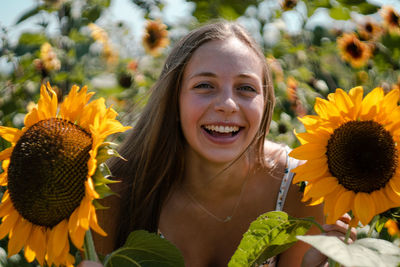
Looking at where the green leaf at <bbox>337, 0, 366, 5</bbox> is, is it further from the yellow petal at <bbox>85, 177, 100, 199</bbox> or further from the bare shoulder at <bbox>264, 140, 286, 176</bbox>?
the yellow petal at <bbox>85, 177, 100, 199</bbox>

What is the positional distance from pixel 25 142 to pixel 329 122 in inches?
21.0

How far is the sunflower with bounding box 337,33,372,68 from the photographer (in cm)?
275

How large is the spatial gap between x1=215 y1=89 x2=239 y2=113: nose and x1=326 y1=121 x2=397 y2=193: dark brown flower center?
15.8 inches

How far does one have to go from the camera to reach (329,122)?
2.97ft

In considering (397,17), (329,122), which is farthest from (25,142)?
(397,17)

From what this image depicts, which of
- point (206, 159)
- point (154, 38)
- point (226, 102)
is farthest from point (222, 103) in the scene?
point (154, 38)

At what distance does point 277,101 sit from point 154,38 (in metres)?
1.25

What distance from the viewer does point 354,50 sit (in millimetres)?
2887

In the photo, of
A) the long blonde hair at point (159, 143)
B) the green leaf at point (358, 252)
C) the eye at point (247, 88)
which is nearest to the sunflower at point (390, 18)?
the long blonde hair at point (159, 143)

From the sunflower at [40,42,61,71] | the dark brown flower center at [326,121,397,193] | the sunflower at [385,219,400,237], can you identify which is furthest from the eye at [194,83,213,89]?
the sunflower at [40,42,61,71]

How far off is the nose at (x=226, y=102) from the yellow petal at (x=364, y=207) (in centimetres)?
48

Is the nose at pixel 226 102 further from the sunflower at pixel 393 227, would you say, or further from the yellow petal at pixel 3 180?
the sunflower at pixel 393 227

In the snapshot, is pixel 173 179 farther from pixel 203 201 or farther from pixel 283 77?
pixel 283 77

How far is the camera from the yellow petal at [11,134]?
0.89m
